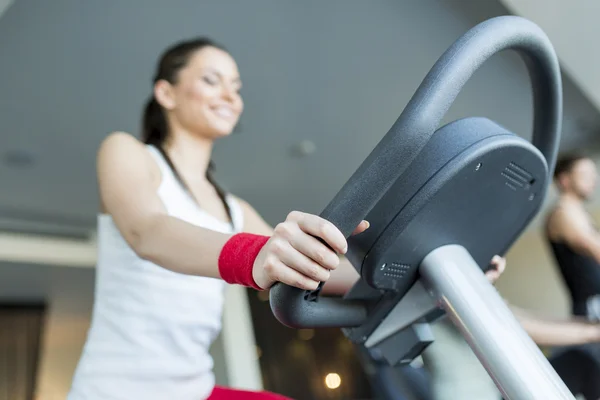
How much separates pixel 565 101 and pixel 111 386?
124 inches

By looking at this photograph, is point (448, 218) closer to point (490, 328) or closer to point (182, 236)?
point (490, 328)

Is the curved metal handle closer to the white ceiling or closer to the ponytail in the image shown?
the ponytail

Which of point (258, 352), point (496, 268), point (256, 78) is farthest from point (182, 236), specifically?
point (258, 352)

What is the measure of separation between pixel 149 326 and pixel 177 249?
0.99 ft

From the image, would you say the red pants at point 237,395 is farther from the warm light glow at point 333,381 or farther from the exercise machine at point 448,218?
the warm light glow at point 333,381

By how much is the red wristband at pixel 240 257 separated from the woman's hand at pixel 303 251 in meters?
0.04

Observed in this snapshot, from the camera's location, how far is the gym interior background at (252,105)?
236cm

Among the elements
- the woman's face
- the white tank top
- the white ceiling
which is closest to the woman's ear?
the woman's face

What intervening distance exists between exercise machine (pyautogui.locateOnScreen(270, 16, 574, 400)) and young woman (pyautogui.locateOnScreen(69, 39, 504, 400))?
0.04 meters

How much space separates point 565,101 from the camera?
123 inches

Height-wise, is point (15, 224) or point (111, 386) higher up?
point (111, 386)

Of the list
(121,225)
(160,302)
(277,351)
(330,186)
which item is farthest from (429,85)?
(277,351)

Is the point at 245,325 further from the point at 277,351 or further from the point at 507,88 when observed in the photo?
the point at 507,88

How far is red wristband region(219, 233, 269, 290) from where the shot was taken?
1.50 ft
